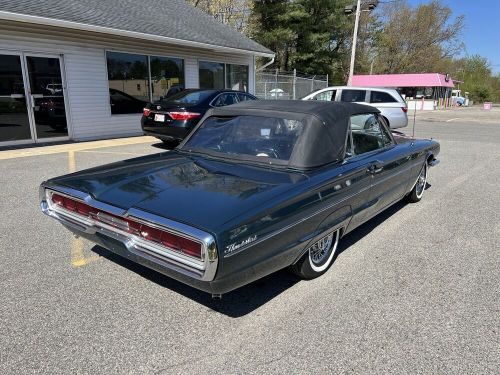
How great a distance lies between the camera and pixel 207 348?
2482 millimetres

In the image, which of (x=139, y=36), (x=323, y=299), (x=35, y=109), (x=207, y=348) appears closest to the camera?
(x=207, y=348)

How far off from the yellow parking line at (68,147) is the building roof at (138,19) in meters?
2.89

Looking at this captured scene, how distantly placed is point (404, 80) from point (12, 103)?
45810 millimetres

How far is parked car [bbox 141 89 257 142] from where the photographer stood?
28.7 ft

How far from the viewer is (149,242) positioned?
2.57 metres

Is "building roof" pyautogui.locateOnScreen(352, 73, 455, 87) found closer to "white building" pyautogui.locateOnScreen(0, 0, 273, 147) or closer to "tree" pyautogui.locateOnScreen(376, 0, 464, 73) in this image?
"tree" pyautogui.locateOnScreen(376, 0, 464, 73)

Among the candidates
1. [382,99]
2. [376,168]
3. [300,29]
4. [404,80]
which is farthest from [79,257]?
A: [404,80]

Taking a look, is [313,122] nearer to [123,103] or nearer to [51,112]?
[51,112]

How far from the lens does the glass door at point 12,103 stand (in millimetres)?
9180

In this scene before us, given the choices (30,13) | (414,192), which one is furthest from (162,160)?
(30,13)

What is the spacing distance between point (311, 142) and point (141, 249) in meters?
1.62

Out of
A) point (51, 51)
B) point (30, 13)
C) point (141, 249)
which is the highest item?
point (30, 13)

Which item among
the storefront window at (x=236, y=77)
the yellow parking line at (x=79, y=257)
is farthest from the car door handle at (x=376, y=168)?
the storefront window at (x=236, y=77)

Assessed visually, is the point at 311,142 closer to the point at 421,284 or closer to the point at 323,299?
the point at 323,299
